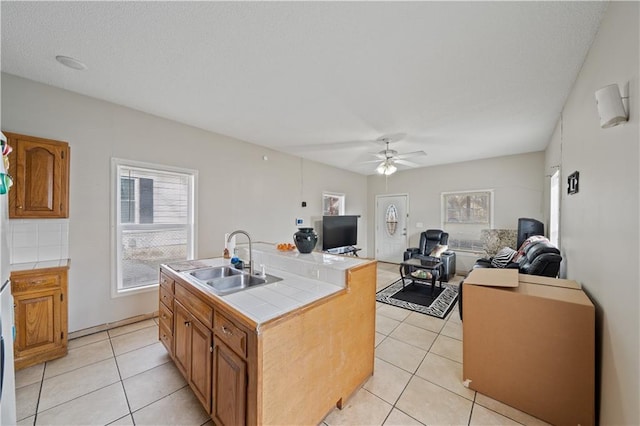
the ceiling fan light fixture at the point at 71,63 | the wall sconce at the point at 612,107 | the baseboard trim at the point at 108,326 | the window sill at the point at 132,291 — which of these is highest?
the ceiling fan light fixture at the point at 71,63

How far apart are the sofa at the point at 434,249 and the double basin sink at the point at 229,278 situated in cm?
392

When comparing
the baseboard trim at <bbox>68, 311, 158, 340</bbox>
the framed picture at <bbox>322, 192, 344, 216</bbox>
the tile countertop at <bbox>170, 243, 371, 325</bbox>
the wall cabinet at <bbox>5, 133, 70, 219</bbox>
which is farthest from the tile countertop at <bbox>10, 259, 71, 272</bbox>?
the framed picture at <bbox>322, 192, 344, 216</bbox>

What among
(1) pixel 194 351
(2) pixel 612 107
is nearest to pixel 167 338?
(1) pixel 194 351

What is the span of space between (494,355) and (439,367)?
555 millimetres

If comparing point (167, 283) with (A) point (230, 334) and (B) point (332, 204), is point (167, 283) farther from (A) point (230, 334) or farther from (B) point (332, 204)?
(B) point (332, 204)

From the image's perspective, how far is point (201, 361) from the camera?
159 centimetres

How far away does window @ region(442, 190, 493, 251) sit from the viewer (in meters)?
5.20

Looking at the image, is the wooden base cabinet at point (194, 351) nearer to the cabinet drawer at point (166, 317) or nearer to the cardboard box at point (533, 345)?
the cabinet drawer at point (166, 317)

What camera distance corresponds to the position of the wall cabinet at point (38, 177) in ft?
6.91

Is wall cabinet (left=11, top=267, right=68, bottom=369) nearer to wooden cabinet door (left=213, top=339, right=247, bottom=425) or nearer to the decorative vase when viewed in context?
wooden cabinet door (left=213, top=339, right=247, bottom=425)

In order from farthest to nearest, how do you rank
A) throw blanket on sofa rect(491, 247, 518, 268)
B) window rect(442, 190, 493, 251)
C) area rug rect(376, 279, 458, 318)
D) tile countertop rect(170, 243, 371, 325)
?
window rect(442, 190, 493, 251) → throw blanket on sofa rect(491, 247, 518, 268) → area rug rect(376, 279, 458, 318) → tile countertop rect(170, 243, 371, 325)

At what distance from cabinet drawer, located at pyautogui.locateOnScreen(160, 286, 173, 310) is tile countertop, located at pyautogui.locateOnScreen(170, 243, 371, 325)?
267 mm

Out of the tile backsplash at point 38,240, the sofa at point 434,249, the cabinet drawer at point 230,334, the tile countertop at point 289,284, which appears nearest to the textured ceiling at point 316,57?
the tile backsplash at point 38,240

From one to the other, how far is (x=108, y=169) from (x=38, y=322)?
1.58m
